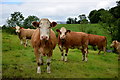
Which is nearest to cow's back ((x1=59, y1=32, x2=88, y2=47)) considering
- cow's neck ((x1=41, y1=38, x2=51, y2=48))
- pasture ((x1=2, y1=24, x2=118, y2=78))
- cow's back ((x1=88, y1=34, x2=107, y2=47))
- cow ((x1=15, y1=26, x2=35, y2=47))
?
pasture ((x1=2, y1=24, x2=118, y2=78))

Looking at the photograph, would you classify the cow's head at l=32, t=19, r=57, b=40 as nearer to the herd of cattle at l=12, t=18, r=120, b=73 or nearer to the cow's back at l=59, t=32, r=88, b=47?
the herd of cattle at l=12, t=18, r=120, b=73

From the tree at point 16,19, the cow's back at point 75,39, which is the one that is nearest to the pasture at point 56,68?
the cow's back at point 75,39

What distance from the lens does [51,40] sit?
8.32m

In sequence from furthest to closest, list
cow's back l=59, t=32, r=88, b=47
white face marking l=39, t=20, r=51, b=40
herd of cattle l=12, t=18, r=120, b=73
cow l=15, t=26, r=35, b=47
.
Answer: cow l=15, t=26, r=35, b=47 → cow's back l=59, t=32, r=88, b=47 → herd of cattle l=12, t=18, r=120, b=73 → white face marking l=39, t=20, r=51, b=40

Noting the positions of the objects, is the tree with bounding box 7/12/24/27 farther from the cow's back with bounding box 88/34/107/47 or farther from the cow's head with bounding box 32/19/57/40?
the cow's head with bounding box 32/19/57/40

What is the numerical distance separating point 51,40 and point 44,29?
1.03 metres

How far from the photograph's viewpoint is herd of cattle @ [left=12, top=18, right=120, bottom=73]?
7684mm

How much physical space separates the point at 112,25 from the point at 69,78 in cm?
3330

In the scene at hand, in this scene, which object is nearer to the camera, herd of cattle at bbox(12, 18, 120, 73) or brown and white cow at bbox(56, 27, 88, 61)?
herd of cattle at bbox(12, 18, 120, 73)

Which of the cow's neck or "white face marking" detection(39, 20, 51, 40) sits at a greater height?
"white face marking" detection(39, 20, 51, 40)

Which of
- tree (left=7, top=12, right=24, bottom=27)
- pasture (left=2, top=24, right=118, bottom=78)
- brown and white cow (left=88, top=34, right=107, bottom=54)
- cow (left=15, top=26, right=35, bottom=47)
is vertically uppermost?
tree (left=7, top=12, right=24, bottom=27)

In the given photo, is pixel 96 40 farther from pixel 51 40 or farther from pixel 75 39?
pixel 51 40

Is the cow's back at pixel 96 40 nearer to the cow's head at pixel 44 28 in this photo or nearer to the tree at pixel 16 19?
the cow's head at pixel 44 28

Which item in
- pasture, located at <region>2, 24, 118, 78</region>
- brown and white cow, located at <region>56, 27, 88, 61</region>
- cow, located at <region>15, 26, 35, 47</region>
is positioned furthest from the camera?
cow, located at <region>15, 26, 35, 47</region>
